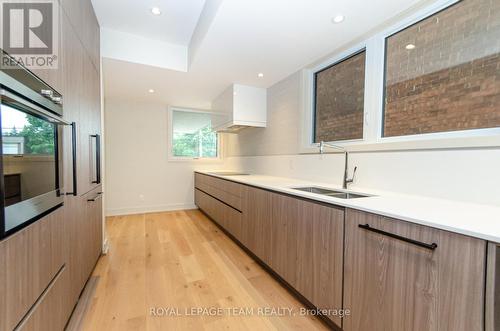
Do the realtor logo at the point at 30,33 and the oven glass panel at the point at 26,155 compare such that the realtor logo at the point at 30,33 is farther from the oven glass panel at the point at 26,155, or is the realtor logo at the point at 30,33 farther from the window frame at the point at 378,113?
the window frame at the point at 378,113

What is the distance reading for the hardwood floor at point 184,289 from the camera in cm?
146

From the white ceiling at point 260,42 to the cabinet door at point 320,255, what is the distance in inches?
57.3

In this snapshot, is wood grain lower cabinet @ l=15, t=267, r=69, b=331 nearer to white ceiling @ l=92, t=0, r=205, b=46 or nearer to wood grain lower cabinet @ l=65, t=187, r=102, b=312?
wood grain lower cabinet @ l=65, t=187, r=102, b=312

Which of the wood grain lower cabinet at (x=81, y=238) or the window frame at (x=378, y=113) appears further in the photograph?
the wood grain lower cabinet at (x=81, y=238)

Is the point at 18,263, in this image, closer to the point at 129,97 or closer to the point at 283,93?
the point at 283,93

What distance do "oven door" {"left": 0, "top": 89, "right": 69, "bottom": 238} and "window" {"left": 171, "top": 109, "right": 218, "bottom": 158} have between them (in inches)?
137

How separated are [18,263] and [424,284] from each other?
65.4 inches

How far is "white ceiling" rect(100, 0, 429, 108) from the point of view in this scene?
1547mm

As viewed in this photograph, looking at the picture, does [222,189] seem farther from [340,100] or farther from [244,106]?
[340,100]

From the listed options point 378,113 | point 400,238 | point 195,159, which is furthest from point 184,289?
point 195,159

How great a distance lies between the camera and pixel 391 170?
5.41ft

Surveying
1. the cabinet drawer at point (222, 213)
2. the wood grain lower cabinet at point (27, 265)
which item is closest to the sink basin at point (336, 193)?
the cabinet drawer at point (222, 213)

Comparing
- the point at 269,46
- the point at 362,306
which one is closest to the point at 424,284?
the point at 362,306

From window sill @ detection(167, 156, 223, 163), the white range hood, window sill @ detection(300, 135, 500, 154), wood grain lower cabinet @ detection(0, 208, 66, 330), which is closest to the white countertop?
window sill @ detection(300, 135, 500, 154)
